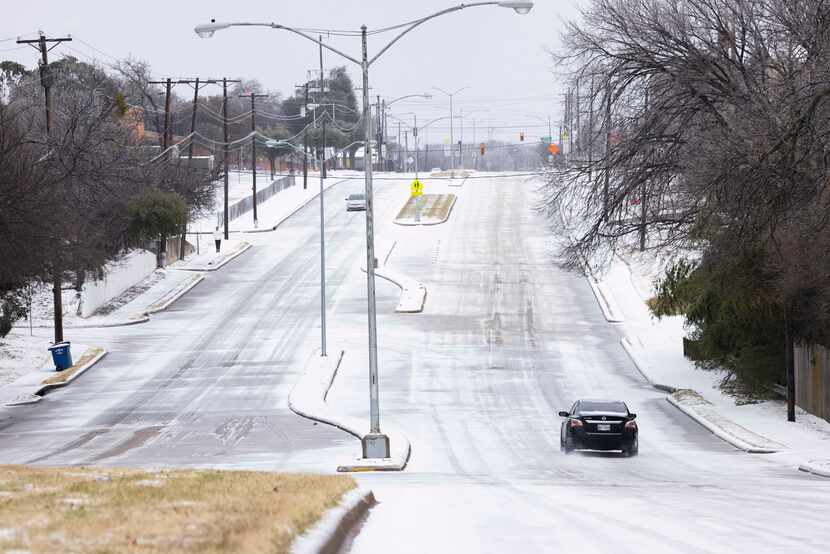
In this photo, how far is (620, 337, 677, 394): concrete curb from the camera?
4012 centimetres

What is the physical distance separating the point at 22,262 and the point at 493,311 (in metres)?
26.8

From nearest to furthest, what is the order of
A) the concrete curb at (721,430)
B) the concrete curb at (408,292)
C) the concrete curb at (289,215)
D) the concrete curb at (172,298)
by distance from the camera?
the concrete curb at (721,430) < the concrete curb at (408,292) < the concrete curb at (172,298) < the concrete curb at (289,215)

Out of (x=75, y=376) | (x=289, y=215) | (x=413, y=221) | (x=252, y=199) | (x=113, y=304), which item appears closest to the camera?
(x=75, y=376)

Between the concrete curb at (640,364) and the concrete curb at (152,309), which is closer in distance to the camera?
the concrete curb at (640,364)

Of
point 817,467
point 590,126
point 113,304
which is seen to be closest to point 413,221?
point 113,304

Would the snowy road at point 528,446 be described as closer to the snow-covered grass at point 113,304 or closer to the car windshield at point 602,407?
the car windshield at point 602,407

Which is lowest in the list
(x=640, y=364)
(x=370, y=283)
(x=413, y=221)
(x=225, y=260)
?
(x=640, y=364)

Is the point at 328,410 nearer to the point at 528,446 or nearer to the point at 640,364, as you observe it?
the point at 528,446

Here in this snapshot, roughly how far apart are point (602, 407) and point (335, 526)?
58.2ft

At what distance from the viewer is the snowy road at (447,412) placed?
42.2 ft

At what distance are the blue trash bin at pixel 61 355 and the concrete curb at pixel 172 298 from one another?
41.9 feet

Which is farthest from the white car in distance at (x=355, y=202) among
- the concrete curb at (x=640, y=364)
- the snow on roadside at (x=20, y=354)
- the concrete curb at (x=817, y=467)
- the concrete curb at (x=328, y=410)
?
the concrete curb at (x=817, y=467)

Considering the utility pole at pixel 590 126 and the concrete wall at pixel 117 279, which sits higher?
the utility pole at pixel 590 126

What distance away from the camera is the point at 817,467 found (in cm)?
2331
